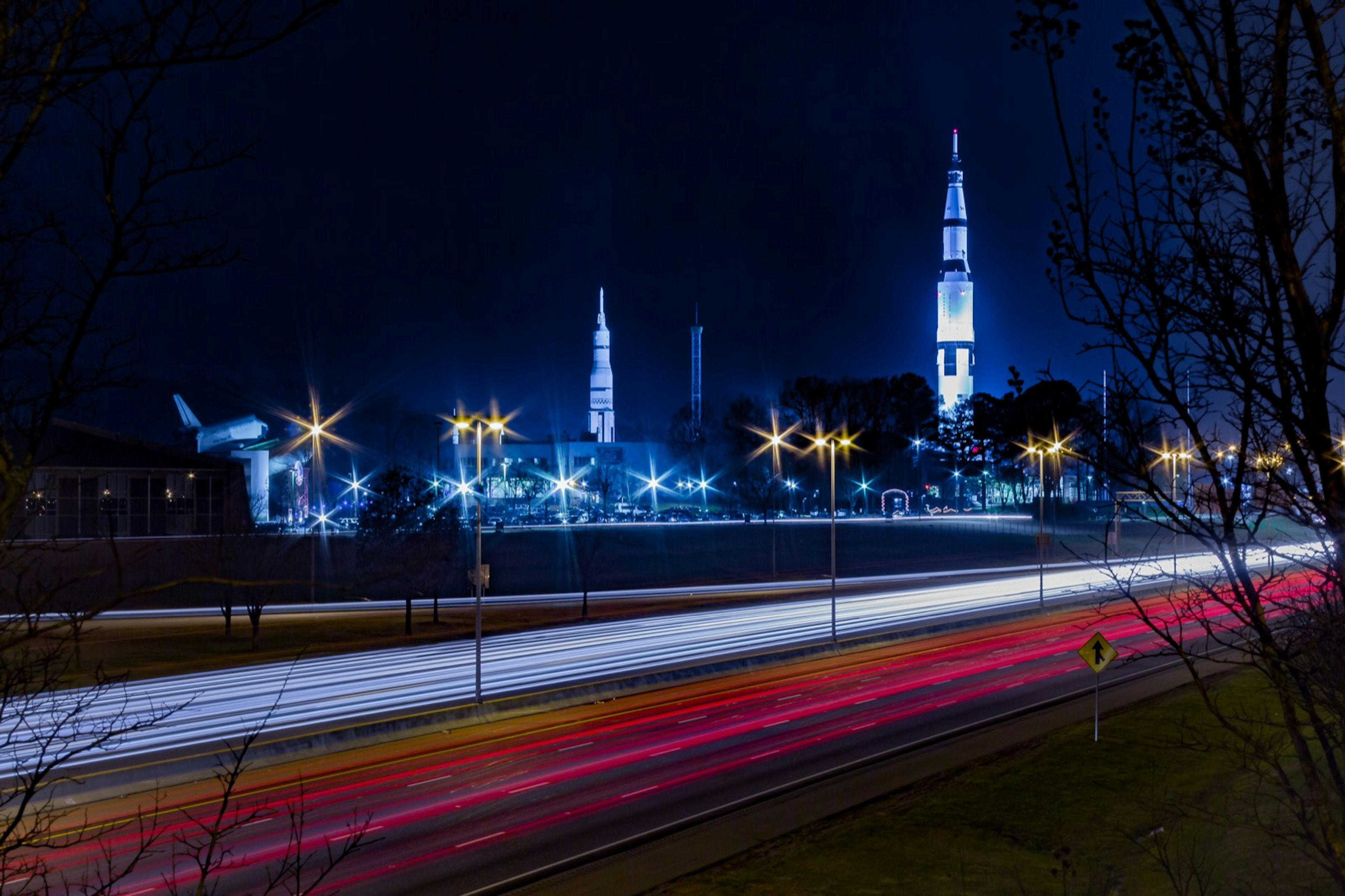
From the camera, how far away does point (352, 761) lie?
17359 mm

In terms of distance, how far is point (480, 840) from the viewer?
13227mm

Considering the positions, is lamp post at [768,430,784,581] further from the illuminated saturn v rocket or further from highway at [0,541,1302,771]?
the illuminated saturn v rocket

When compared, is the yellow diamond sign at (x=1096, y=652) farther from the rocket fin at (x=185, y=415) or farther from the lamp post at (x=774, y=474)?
the rocket fin at (x=185, y=415)

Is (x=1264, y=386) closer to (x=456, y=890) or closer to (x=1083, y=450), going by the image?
(x=1083, y=450)

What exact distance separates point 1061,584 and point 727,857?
39.6 metres

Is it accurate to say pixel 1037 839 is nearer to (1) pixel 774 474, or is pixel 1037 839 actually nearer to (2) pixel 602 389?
(1) pixel 774 474

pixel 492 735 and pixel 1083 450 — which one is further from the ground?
pixel 1083 450

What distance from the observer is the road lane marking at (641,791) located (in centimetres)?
1541

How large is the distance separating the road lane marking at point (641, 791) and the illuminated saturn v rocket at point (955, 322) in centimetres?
14443

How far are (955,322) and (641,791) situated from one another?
487ft

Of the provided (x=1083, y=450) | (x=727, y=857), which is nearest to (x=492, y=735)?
(x=727, y=857)

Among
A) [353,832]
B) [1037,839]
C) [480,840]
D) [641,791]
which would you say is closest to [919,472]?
[641,791]

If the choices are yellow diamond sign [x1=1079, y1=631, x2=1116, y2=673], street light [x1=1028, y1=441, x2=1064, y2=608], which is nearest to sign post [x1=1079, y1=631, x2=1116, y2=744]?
yellow diamond sign [x1=1079, y1=631, x2=1116, y2=673]

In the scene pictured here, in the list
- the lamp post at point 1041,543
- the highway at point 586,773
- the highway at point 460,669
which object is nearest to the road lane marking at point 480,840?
the highway at point 586,773
